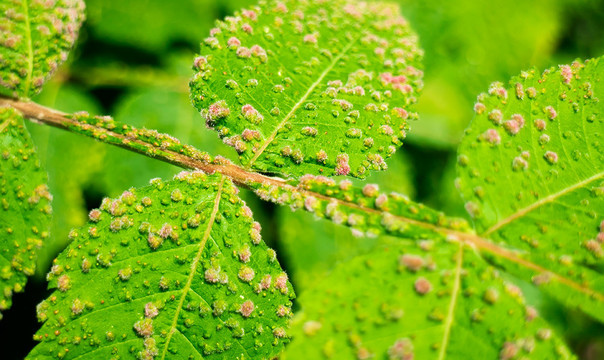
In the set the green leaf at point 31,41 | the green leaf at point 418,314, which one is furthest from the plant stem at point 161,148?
the green leaf at point 418,314

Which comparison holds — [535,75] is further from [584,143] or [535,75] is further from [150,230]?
[150,230]

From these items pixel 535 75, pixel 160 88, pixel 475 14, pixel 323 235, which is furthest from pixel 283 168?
pixel 475 14

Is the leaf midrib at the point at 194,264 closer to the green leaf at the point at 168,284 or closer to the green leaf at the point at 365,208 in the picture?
the green leaf at the point at 168,284

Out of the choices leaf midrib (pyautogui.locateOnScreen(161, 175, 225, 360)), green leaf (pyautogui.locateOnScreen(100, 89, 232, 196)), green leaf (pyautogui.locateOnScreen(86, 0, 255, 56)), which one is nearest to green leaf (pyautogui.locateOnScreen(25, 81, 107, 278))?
green leaf (pyautogui.locateOnScreen(100, 89, 232, 196))

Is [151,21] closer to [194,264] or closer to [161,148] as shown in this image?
[161,148]

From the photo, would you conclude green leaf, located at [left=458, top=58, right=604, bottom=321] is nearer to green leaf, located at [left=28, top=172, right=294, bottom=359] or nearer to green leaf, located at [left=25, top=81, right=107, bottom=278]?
green leaf, located at [left=28, top=172, right=294, bottom=359]
